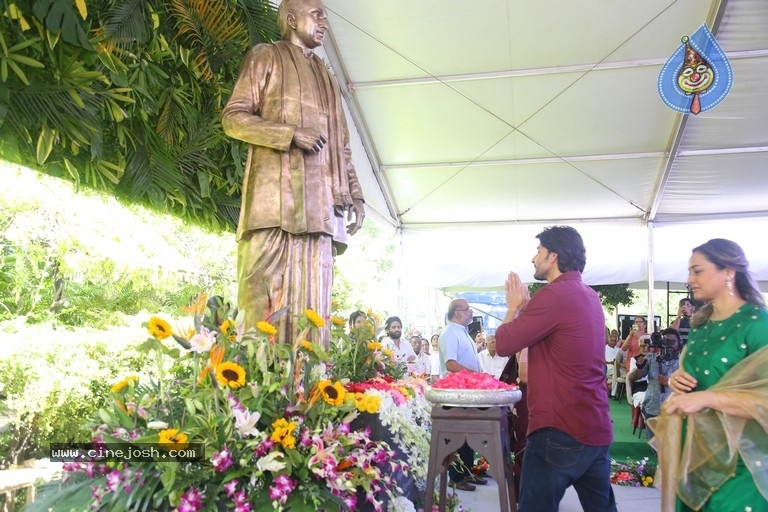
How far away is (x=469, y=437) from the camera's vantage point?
2977mm

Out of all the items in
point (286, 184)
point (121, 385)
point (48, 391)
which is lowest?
point (48, 391)

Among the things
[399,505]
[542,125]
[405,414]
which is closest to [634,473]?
[405,414]

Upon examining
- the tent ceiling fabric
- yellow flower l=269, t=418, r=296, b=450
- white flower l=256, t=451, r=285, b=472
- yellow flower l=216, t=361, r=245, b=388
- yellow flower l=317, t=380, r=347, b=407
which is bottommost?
white flower l=256, t=451, r=285, b=472

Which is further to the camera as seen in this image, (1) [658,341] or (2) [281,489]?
(1) [658,341]

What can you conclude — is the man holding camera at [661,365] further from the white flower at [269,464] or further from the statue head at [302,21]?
the white flower at [269,464]

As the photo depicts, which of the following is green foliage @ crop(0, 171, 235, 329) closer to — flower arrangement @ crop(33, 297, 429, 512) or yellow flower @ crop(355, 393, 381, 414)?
flower arrangement @ crop(33, 297, 429, 512)

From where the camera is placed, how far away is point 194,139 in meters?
4.48

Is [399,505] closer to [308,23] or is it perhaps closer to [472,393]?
[472,393]

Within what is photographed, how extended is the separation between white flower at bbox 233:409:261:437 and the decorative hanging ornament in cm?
686

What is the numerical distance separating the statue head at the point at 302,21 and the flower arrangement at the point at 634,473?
546 cm

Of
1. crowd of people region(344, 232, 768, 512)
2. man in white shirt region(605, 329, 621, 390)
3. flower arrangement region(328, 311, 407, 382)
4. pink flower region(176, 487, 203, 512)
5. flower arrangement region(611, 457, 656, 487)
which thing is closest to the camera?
pink flower region(176, 487, 203, 512)

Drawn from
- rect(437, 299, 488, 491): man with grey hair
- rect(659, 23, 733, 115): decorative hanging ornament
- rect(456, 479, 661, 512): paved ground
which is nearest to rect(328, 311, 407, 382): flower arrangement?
rect(456, 479, 661, 512): paved ground

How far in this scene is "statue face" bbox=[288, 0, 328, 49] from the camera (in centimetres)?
300

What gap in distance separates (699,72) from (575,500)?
498 centimetres
